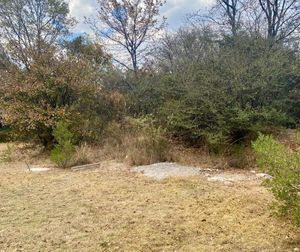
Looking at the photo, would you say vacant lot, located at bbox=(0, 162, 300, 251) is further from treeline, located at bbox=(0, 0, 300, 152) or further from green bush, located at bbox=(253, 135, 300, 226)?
treeline, located at bbox=(0, 0, 300, 152)

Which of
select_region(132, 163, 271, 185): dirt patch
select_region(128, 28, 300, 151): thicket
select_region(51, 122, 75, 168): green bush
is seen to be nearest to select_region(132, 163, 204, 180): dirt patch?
select_region(132, 163, 271, 185): dirt patch

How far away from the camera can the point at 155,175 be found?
21.9 ft

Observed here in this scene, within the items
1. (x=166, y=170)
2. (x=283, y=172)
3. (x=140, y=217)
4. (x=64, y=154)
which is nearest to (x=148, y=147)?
(x=166, y=170)

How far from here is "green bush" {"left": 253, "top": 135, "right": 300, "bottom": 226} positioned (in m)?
3.06

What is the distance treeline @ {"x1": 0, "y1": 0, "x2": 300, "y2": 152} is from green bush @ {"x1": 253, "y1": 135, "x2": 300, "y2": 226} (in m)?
4.44

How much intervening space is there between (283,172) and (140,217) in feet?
6.25

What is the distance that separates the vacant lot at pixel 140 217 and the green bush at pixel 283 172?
44 centimetres

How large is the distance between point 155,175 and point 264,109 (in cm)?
Answer: 317

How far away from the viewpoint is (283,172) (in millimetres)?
3111

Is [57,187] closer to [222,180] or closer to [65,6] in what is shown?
[222,180]

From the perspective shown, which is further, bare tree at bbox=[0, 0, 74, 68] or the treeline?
bare tree at bbox=[0, 0, 74, 68]

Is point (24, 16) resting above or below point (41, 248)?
above

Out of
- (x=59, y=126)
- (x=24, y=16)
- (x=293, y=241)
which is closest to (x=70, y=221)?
(x=293, y=241)

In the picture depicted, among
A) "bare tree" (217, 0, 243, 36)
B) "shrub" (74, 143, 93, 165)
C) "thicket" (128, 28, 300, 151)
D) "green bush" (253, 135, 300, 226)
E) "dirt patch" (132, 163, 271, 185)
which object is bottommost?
"dirt patch" (132, 163, 271, 185)
